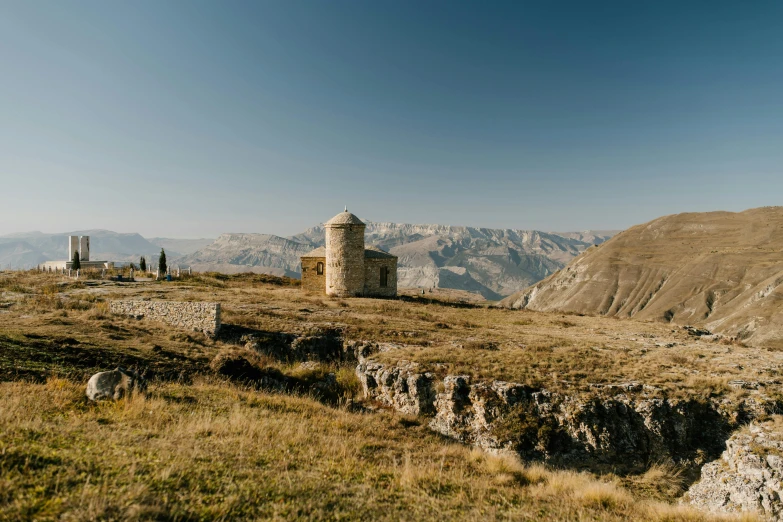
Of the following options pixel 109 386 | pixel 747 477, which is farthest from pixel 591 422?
pixel 109 386

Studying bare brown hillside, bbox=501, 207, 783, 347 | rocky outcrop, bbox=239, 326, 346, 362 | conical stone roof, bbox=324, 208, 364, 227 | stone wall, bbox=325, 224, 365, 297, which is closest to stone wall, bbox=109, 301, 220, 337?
rocky outcrop, bbox=239, 326, 346, 362

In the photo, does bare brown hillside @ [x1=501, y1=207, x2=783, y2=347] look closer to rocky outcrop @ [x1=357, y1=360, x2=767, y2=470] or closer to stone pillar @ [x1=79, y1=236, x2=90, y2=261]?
rocky outcrop @ [x1=357, y1=360, x2=767, y2=470]

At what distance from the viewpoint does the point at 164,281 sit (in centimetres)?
3803

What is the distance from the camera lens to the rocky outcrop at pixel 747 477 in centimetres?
936

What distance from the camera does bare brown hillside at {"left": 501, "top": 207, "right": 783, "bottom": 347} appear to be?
8815cm

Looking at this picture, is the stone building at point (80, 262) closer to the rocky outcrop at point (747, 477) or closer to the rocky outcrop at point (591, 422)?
the rocky outcrop at point (591, 422)

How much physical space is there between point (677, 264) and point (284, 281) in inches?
6146

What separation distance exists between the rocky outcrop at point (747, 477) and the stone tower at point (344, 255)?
30160 millimetres

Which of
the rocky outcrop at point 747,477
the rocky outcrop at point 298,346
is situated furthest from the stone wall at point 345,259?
the rocky outcrop at point 747,477

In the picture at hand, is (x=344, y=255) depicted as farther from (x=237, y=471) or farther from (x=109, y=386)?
(x=237, y=471)

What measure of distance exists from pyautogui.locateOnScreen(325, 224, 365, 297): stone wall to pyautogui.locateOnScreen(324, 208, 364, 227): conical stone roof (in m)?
0.23

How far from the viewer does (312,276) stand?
134ft

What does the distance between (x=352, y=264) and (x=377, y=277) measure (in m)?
3.52

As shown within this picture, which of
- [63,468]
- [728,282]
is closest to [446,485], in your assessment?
[63,468]
